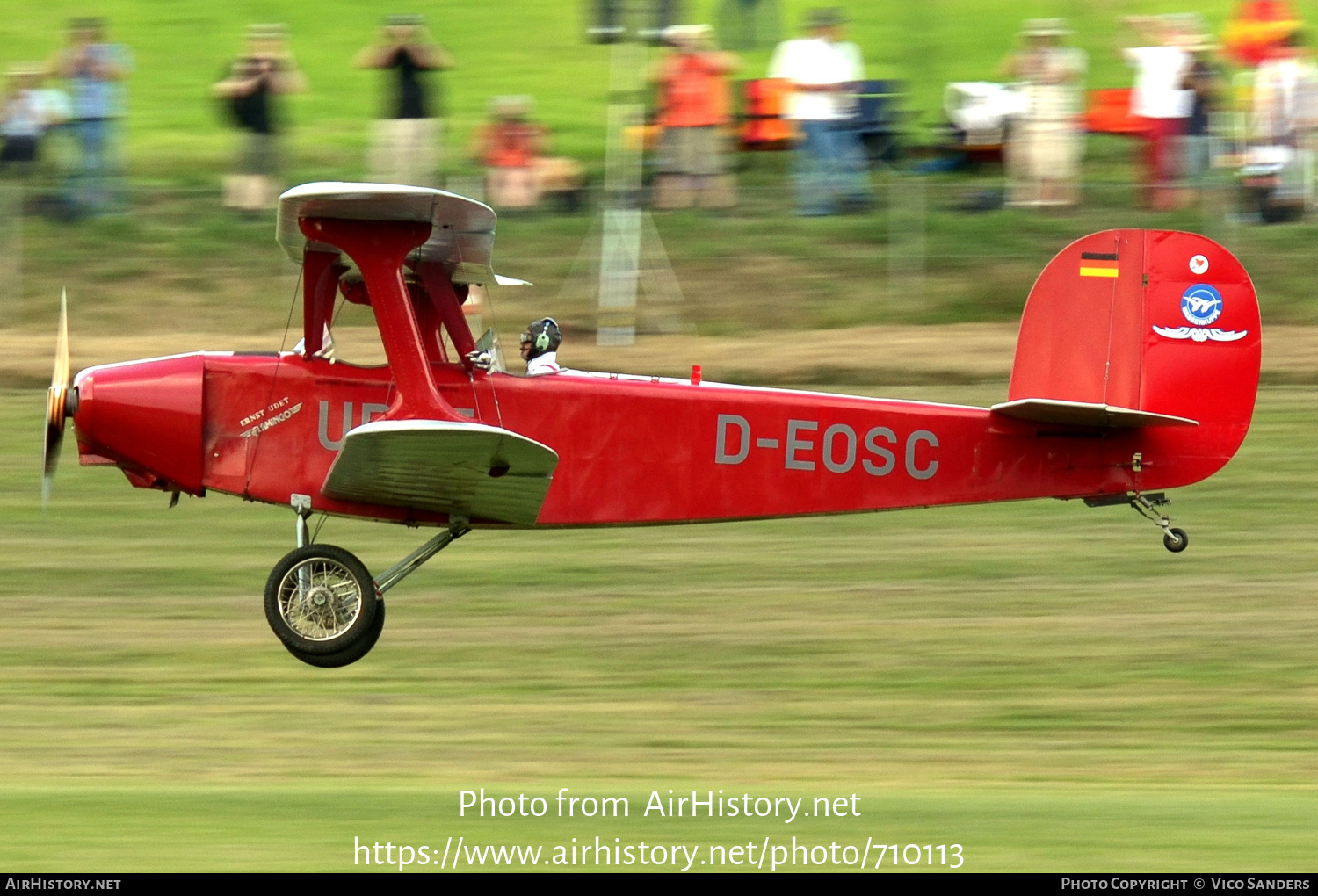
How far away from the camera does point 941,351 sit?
673 inches

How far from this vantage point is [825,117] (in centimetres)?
1809

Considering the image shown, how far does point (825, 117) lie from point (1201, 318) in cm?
795

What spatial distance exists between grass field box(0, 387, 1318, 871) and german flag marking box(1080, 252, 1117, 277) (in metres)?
2.31

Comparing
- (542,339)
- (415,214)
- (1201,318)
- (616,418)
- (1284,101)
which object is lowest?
(616,418)

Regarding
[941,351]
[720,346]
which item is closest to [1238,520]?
[941,351]

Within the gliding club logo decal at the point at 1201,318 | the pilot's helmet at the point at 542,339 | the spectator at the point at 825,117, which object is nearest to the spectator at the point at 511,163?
the spectator at the point at 825,117

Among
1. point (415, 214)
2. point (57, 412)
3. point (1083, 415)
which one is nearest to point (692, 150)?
point (1083, 415)

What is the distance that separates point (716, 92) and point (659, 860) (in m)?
11.5

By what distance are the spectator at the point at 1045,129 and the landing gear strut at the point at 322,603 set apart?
399 inches

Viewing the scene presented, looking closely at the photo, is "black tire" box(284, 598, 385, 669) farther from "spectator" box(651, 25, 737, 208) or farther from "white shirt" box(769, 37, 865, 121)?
"white shirt" box(769, 37, 865, 121)

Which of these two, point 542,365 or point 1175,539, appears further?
point 1175,539

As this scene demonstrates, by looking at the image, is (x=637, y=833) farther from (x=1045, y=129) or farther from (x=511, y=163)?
(x=1045, y=129)

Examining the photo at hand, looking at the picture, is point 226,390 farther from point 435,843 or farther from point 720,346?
point 720,346

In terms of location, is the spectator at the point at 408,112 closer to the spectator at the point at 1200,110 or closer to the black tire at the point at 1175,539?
the spectator at the point at 1200,110
